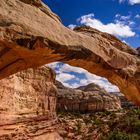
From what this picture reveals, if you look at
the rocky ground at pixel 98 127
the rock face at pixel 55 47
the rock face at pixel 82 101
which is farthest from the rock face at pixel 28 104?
the rock face at pixel 82 101

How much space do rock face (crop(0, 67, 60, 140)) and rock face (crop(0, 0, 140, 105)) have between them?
959 cm

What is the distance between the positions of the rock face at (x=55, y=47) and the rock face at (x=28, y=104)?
31.5ft

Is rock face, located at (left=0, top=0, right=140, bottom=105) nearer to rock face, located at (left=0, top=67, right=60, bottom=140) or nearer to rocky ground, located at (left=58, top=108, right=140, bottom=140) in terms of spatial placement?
rock face, located at (left=0, top=67, right=60, bottom=140)

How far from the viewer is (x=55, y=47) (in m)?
9.45

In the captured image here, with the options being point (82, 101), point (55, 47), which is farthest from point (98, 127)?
point (55, 47)

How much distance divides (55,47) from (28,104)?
14.5 m

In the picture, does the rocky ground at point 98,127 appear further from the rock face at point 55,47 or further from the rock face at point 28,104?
the rock face at point 55,47

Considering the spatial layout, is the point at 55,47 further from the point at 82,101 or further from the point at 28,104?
the point at 82,101

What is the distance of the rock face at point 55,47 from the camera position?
856 cm

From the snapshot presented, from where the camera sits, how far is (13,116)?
21547 millimetres

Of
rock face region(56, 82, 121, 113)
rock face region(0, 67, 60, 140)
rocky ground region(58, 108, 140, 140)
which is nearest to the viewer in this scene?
rock face region(0, 67, 60, 140)

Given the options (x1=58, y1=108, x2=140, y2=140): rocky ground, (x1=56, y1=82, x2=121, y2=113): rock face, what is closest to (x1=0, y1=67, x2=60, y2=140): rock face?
(x1=58, y1=108, x2=140, y2=140): rocky ground

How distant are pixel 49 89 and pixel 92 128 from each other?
18253mm

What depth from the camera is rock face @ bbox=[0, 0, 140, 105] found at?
856 cm
